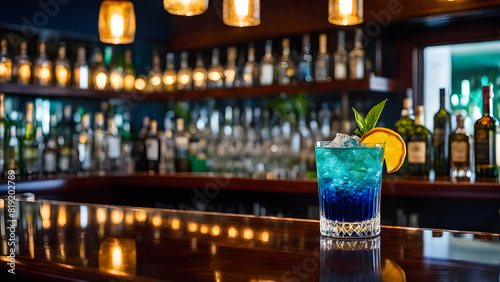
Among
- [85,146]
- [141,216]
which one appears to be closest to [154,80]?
[85,146]

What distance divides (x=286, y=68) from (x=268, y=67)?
12 centimetres

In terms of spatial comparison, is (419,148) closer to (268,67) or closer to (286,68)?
(286,68)

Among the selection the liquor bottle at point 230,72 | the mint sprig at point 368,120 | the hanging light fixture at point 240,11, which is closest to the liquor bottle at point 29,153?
the liquor bottle at point 230,72

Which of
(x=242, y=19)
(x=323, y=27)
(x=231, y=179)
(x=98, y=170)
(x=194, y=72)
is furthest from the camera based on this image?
(x=194, y=72)

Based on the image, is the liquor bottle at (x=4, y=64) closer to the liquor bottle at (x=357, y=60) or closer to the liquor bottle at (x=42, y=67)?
the liquor bottle at (x=42, y=67)

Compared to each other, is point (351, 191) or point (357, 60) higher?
point (357, 60)

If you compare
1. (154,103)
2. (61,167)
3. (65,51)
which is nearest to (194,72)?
(154,103)

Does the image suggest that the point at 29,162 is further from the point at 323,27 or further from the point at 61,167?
the point at 323,27

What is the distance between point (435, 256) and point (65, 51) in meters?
3.32

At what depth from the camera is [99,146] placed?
3.48 meters

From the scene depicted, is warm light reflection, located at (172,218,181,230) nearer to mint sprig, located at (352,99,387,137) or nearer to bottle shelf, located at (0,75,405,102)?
mint sprig, located at (352,99,387,137)

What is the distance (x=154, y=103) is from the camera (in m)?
4.07

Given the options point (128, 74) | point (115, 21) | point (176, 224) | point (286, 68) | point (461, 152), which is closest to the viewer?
point (176, 224)

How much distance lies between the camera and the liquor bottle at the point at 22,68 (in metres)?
3.30
